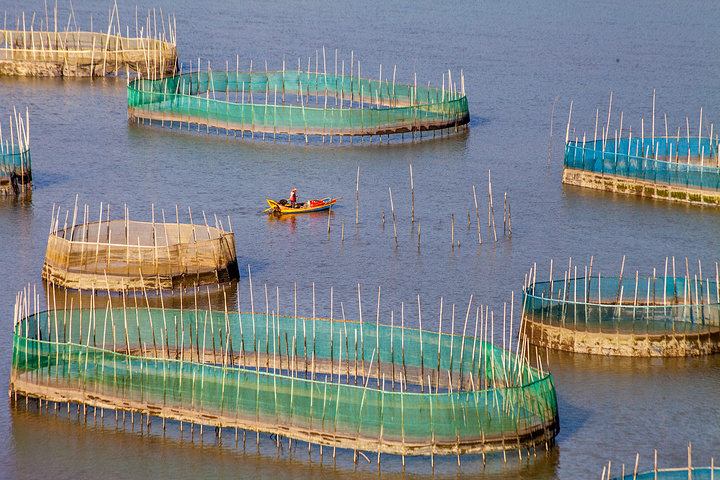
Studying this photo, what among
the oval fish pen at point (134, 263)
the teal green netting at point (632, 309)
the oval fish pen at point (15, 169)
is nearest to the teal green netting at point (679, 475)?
the teal green netting at point (632, 309)

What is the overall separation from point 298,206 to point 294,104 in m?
22.7

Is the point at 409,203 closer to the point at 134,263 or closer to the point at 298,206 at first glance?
the point at 298,206

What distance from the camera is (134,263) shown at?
123 ft

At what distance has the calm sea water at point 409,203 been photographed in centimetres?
2802

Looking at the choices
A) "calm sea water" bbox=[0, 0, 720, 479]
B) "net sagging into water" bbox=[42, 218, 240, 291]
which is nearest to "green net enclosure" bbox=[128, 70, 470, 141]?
"calm sea water" bbox=[0, 0, 720, 479]

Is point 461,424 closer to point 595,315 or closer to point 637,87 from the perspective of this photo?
point 595,315

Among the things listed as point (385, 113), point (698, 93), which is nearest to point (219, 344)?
point (385, 113)

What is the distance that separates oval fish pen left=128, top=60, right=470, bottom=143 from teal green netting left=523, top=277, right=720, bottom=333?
27.2 metres

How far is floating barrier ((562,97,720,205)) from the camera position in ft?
169

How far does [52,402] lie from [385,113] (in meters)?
35.6

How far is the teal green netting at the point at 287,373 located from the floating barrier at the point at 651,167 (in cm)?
2474

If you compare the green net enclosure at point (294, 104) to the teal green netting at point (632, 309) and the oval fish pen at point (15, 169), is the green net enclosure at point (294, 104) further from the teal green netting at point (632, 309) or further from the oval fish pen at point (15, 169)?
the teal green netting at point (632, 309)

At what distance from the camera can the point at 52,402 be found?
2928 centimetres

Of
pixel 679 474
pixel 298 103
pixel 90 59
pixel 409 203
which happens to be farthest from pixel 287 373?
pixel 90 59
